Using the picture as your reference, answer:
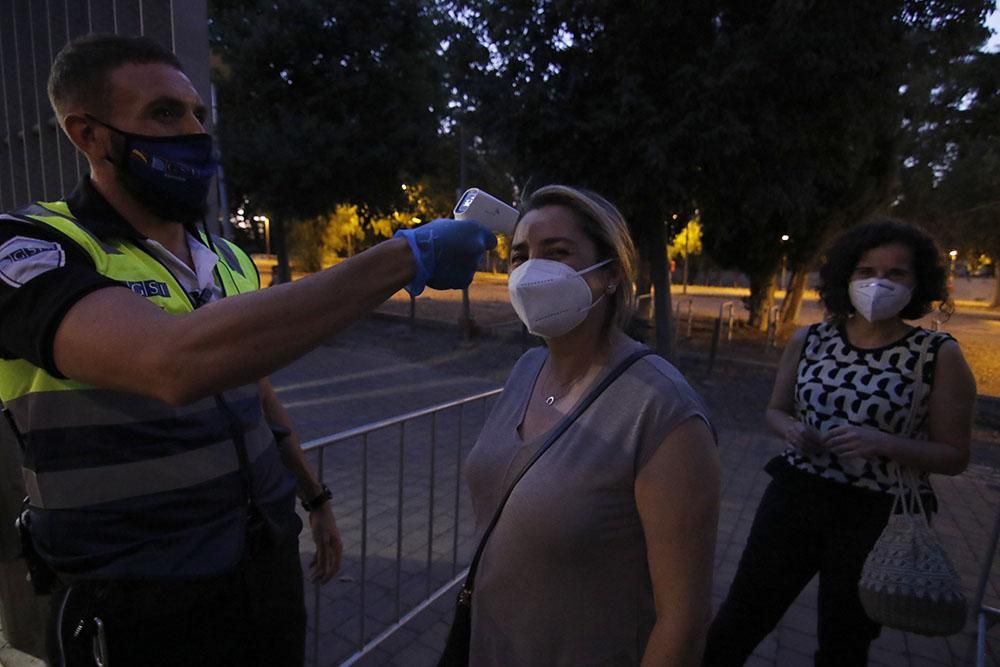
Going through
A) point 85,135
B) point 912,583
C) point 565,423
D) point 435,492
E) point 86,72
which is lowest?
point 435,492

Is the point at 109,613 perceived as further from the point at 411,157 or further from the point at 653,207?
the point at 411,157

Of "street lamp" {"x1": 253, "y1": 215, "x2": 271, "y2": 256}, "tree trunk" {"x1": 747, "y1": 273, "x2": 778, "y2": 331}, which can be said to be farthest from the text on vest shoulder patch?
"tree trunk" {"x1": 747, "y1": 273, "x2": 778, "y2": 331}

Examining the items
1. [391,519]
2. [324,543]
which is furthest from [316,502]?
[391,519]

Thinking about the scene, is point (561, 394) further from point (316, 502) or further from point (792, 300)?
point (792, 300)

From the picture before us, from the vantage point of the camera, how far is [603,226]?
169 cm

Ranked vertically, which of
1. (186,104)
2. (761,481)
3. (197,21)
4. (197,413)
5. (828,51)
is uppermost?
(828,51)

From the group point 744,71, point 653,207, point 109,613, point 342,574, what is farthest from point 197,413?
point 653,207

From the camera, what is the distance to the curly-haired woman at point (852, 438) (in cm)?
216

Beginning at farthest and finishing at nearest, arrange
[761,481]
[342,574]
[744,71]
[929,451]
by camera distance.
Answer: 1. [744,71]
2. [761,481]
3. [342,574]
4. [929,451]

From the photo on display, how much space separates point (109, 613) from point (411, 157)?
12.2 m

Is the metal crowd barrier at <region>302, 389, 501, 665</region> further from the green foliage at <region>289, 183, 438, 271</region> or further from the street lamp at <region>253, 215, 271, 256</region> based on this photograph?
the street lamp at <region>253, 215, 271, 256</region>

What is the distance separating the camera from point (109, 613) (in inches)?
54.7

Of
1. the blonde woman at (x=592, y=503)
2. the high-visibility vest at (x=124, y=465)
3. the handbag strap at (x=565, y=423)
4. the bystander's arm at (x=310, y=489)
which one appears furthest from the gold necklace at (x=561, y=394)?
the bystander's arm at (x=310, y=489)

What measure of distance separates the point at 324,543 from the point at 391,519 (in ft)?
8.22
